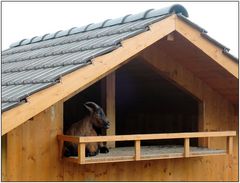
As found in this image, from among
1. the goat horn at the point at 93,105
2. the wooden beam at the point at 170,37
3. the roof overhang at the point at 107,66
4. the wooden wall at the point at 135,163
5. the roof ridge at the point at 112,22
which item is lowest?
the wooden wall at the point at 135,163

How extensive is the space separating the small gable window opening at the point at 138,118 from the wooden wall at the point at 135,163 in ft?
0.42

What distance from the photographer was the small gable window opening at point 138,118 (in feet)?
21.5

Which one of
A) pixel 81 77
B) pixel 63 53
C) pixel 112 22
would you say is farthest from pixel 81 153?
pixel 112 22

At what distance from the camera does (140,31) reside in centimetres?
621

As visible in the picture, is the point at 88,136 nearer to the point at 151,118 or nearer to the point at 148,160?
the point at 148,160

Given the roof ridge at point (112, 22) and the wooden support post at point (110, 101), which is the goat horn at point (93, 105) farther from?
the roof ridge at point (112, 22)

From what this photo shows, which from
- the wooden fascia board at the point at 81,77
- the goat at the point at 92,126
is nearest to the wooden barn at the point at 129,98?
the wooden fascia board at the point at 81,77

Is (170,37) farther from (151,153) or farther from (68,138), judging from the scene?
(68,138)

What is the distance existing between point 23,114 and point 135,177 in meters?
2.32

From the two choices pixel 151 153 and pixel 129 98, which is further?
pixel 129 98

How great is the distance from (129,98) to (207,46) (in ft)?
8.41

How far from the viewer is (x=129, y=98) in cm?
910

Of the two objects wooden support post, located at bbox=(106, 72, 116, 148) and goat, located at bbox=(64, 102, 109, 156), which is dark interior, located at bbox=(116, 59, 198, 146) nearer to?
wooden support post, located at bbox=(106, 72, 116, 148)

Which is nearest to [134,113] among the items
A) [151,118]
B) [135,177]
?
[151,118]
